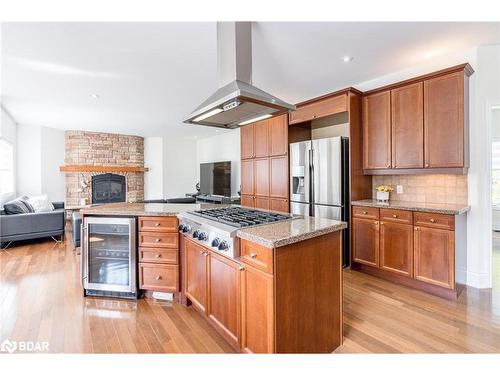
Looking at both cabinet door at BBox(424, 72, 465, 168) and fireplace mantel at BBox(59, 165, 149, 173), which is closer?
cabinet door at BBox(424, 72, 465, 168)

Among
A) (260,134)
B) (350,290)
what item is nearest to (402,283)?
(350,290)

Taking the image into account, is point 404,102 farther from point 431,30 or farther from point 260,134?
point 260,134

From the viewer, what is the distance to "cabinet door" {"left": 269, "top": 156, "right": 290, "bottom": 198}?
13.6 feet

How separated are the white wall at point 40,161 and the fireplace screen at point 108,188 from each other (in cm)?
78

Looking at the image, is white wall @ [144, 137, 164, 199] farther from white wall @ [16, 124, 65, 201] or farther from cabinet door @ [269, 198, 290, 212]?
cabinet door @ [269, 198, 290, 212]

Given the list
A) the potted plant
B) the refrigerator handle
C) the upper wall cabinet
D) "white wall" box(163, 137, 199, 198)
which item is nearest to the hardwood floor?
the potted plant

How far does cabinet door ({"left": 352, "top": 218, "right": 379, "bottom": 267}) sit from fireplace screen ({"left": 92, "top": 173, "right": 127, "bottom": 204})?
6761 millimetres

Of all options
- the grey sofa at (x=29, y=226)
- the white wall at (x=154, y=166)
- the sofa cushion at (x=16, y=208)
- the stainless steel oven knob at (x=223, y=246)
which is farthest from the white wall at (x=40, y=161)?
the stainless steel oven knob at (x=223, y=246)

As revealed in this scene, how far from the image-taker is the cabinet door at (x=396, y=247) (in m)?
2.87

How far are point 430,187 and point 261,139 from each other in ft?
8.37

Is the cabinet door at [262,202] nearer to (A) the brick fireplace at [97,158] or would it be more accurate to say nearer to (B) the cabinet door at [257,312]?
(B) the cabinet door at [257,312]

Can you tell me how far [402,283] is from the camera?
2988mm
